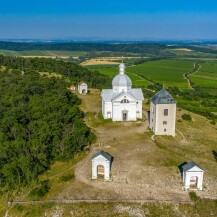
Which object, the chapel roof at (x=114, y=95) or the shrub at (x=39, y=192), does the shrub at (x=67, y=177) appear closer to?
the shrub at (x=39, y=192)

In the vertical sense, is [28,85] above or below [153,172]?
above

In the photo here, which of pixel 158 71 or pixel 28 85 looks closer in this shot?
pixel 28 85

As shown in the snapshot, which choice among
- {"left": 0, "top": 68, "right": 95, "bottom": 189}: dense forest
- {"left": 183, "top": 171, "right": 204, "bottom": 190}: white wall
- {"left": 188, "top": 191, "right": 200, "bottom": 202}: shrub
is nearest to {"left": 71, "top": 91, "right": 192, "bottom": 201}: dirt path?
{"left": 188, "top": 191, "right": 200, "bottom": 202}: shrub

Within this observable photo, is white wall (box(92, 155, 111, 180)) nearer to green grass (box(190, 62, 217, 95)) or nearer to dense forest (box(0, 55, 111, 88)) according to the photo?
dense forest (box(0, 55, 111, 88))

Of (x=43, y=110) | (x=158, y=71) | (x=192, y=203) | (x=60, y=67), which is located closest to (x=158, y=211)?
(x=192, y=203)

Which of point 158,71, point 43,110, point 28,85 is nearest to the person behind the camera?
point 43,110

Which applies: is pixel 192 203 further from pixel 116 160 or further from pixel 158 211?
pixel 116 160

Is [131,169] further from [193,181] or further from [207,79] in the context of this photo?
[207,79]

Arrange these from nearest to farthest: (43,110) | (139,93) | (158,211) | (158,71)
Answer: (158,211)
(43,110)
(139,93)
(158,71)
